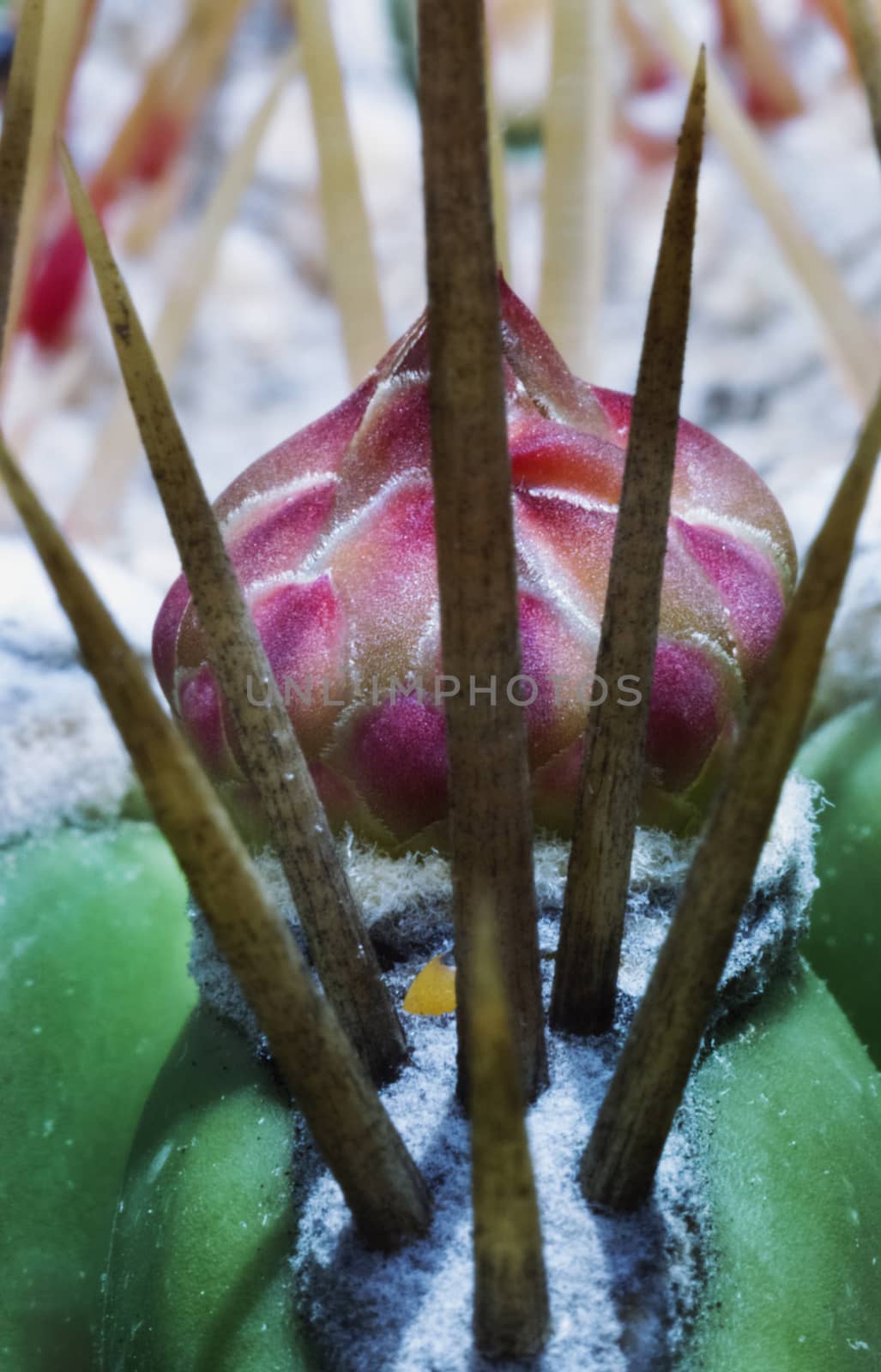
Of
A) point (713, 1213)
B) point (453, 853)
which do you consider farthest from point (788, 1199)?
point (453, 853)

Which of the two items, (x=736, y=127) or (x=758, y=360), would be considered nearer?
(x=736, y=127)

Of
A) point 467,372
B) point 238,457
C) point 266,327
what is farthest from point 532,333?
point 266,327

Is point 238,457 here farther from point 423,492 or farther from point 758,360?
point 423,492

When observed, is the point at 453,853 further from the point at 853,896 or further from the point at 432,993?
the point at 853,896

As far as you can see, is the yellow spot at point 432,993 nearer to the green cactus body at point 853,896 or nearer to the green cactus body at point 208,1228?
the green cactus body at point 208,1228

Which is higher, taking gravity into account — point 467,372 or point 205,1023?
point 467,372

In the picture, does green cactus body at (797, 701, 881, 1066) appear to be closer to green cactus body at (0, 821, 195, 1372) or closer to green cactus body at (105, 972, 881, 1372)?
green cactus body at (105, 972, 881, 1372)

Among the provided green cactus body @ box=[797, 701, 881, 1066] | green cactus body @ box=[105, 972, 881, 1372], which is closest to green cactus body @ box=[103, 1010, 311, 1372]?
green cactus body @ box=[105, 972, 881, 1372]
